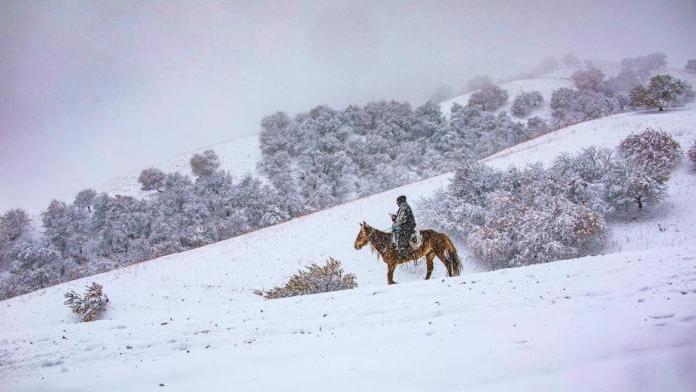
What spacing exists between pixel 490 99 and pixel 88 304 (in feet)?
222

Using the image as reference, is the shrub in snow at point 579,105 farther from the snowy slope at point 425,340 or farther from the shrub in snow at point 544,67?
the snowy slope at point 425,340

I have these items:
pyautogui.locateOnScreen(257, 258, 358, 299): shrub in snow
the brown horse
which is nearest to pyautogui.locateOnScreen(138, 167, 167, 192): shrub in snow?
pyautogui.locateOnScreen(257, 258, 358, 299): shrub in snow

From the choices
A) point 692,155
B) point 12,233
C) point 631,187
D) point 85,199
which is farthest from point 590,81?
point 12,233

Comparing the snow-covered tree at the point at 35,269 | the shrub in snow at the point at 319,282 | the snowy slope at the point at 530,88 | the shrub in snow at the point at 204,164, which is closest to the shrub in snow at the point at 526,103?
the snowy slope at the point at 530,88

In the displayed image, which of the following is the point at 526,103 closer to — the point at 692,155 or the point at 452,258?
the point at 692,155

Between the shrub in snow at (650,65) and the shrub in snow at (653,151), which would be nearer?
the shrub in snow at (653,151)

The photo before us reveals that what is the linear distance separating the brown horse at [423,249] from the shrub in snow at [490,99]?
60.7 metres

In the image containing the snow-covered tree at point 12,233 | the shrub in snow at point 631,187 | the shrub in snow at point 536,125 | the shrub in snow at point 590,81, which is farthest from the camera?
the shrub in snow at point 590,81

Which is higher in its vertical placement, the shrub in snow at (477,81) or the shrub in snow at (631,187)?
the shrub in snow at (477,81)

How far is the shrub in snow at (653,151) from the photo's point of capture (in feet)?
74.5

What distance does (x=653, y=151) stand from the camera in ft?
77.1

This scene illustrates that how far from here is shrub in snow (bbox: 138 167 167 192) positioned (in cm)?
5744

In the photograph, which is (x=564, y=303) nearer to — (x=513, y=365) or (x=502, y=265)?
(x=513, y=365)

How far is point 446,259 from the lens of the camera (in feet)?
42.5
